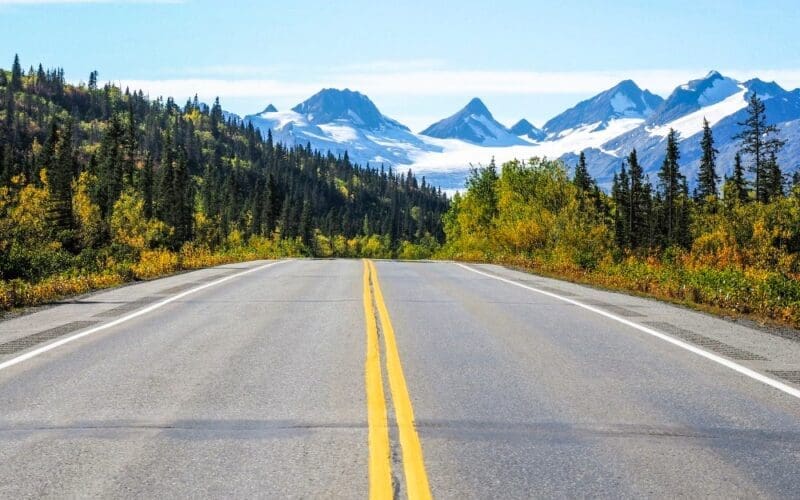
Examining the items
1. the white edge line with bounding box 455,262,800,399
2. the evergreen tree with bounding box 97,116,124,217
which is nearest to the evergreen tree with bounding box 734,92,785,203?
the white edge line with bounding box 455,262,800,399

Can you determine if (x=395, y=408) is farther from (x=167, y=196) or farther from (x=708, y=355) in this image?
(x=167, y=196)

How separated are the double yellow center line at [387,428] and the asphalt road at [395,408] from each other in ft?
0.07

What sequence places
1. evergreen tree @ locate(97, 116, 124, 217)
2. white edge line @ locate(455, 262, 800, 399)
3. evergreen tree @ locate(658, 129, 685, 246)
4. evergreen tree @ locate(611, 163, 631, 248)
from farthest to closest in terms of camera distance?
evergreen tree @ locate(97, 116, 124, 217)
evergreen tree @ locate(611, 163, 631, 248)
evergreen tree @ locate(658, 129, 685, 246)
white edge line @ locate(455, 262, 800, 399)

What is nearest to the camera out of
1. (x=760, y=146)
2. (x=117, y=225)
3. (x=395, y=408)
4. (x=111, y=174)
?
(x=395, y=408)

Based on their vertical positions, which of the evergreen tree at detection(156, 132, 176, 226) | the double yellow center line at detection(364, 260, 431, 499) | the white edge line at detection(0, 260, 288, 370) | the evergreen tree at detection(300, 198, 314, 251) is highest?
the evergreen tree at detection(156, 132, 176, 226)

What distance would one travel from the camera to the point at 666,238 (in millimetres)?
90875

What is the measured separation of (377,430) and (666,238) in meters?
92.0

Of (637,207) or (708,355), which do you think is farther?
(637,207)

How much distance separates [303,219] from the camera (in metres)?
168

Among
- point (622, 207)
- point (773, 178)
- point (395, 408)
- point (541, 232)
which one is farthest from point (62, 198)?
point (395, 408)

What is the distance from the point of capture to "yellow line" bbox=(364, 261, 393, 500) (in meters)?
4.30

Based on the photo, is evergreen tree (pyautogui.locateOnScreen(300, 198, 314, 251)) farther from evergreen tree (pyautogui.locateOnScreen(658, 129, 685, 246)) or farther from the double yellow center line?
the double yellow center line

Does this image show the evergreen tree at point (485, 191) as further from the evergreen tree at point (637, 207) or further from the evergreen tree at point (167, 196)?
the evergreen tree at point (167, 196)

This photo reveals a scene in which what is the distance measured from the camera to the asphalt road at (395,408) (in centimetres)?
441
